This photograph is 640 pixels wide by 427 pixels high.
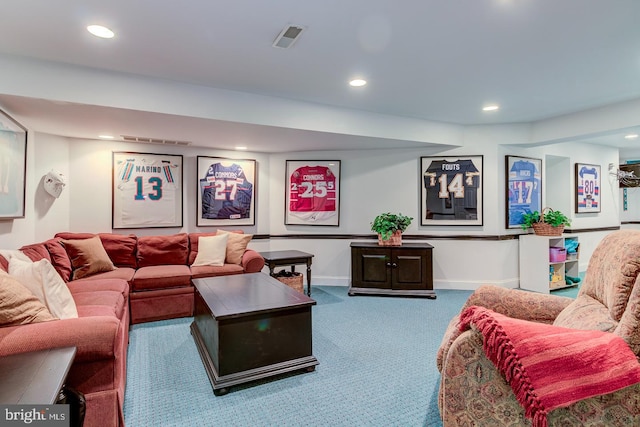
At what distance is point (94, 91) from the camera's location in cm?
Answer: 278

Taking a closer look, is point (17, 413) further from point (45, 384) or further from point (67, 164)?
point (67, 164)

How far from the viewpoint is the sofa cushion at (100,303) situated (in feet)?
7.45

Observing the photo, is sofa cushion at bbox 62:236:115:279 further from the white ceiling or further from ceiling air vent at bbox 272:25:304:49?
ceiling air vent at bbox 272:25:304:49

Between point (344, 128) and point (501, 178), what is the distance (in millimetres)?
2458

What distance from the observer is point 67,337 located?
1.57 m

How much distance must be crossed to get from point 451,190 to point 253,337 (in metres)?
3.64

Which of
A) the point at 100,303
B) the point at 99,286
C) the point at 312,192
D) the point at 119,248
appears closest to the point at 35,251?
the point at 99,286

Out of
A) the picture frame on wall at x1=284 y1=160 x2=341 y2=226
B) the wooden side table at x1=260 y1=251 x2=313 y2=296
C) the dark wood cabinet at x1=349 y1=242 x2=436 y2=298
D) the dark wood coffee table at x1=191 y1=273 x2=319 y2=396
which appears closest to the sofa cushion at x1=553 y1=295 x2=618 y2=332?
the dark wood coffee table at x1=191 y1=273 x2=319 y2=396

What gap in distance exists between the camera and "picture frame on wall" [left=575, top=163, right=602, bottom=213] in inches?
225

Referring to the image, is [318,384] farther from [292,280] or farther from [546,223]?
[546,223]

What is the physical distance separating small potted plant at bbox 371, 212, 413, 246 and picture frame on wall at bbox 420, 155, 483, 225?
460mm

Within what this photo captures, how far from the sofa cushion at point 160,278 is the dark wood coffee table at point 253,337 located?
1126mm

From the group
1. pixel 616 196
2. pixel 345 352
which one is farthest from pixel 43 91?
pixel 616 196

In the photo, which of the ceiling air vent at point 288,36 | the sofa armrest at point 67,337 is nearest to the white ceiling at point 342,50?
the ceiling air vent at point 288,36
